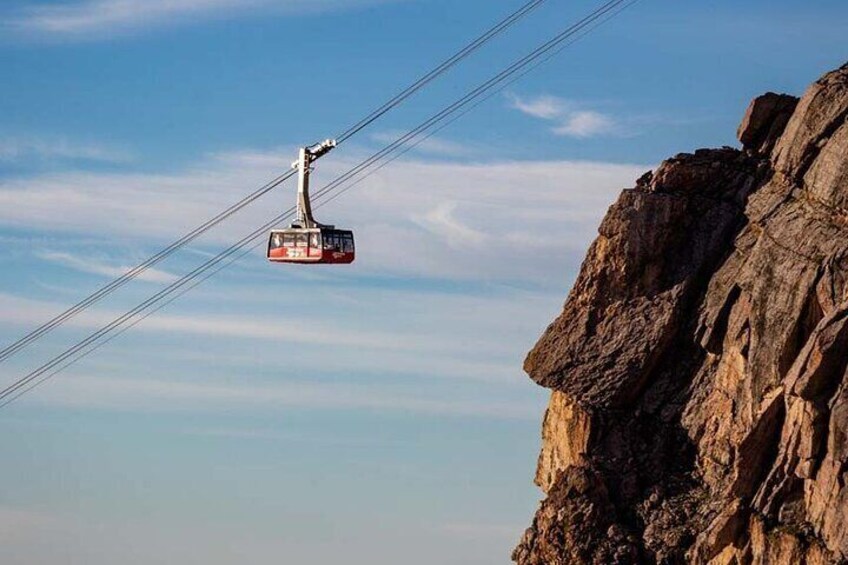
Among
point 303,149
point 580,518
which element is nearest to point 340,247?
point 303,149

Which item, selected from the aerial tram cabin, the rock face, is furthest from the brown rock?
the aerial tram cabin

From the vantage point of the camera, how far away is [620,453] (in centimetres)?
13325

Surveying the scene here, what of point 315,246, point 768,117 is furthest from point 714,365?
point 315,246

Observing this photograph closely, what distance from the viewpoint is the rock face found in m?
120

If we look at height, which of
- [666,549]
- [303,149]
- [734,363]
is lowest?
[666,549]

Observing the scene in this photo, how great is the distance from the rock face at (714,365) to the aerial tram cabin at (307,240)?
63.2 feet

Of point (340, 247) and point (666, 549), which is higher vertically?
point (340, 247)

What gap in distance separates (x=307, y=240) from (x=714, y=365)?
2411 centimetres

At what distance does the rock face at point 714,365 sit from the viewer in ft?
394

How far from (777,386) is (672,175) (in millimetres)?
15929

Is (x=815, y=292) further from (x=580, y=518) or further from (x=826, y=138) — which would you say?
(x=580, y=518)

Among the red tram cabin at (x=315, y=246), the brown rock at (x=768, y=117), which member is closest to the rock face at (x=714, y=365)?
the brown rock at (x=768, y=117)

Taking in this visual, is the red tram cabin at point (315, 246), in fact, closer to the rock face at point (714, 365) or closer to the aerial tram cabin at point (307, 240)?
the aerial tram cabin at point (307, 240)

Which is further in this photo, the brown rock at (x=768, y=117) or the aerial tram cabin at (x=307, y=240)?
the brown rock at (x=768, y=117)
